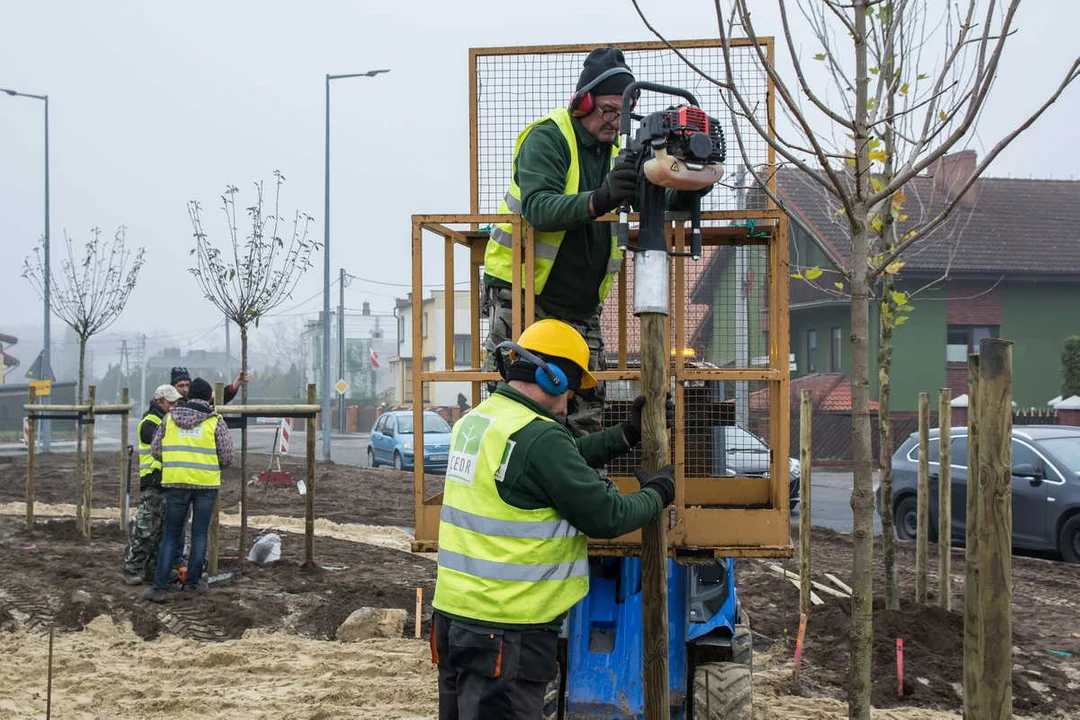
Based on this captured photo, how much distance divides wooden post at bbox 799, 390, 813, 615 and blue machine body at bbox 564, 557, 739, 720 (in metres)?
3.17

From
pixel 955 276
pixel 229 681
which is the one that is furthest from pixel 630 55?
pixel 955 276

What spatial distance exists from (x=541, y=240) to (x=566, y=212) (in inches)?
17.9

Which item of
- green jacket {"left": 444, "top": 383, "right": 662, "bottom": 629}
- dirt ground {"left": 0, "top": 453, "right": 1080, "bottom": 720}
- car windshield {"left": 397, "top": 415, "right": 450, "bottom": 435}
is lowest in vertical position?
dirt ground {"left": 0, "top": 453, "right": 1080, "bottom": 720}

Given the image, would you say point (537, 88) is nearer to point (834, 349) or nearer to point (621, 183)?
point (621, 183)

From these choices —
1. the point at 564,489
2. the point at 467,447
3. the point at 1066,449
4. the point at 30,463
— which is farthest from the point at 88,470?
the point at 1066,449

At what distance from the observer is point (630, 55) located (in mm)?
5410

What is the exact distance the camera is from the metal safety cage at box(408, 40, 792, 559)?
4.49 metres

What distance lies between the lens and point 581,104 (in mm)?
4461

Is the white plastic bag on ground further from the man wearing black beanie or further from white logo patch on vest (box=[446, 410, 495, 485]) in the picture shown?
white logo patch on vest (box=[446, 410, 495, 485])

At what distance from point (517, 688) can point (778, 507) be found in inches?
53.5

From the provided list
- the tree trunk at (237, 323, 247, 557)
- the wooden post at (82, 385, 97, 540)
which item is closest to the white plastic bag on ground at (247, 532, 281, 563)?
the tree trunk at (237, 323, 247, 557)

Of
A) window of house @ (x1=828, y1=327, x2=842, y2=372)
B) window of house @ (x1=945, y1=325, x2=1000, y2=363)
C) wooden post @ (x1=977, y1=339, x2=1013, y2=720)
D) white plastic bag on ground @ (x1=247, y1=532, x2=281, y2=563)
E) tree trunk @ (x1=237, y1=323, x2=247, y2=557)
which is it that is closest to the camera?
wooden post @ (x1=977, y1=339, x2=1013, y2=720)

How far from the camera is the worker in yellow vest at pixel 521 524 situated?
3.86 meters

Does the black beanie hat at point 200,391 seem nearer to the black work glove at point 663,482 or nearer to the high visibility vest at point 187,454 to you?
the high visibility vest at point 187,454
